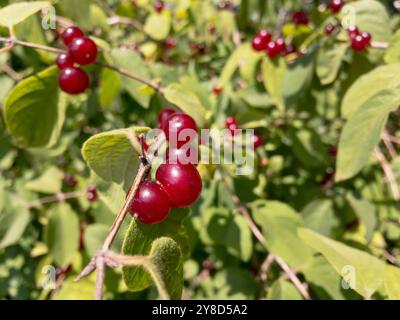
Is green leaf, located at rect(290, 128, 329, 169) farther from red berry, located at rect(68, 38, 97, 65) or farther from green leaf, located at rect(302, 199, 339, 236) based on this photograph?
red berry, located at rect(68, 38, 97, 65)

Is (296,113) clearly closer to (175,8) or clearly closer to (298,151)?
(298,151)

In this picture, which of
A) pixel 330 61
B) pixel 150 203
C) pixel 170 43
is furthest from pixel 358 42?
pixel 170 43

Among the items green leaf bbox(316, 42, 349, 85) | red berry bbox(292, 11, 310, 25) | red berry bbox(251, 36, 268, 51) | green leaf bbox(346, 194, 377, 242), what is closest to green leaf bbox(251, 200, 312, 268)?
Result: green leaf bbox(346, 194, 377, 242)

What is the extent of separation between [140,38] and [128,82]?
170 cm

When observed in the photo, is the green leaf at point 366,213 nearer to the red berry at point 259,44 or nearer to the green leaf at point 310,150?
the green leaf at point 310,150

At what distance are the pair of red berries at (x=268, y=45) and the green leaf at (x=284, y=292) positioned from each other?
1.13 meters

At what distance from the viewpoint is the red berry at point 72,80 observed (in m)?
1.51

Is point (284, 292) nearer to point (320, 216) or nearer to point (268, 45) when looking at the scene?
point (320, 216)

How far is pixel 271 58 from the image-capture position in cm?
216

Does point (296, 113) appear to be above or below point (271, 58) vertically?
below

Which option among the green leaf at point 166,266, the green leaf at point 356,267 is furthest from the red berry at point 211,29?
the green leaf at point 166,266

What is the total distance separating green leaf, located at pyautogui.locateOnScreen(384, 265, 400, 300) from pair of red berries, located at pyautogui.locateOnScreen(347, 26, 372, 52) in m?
0.99
